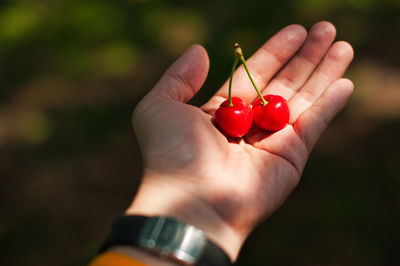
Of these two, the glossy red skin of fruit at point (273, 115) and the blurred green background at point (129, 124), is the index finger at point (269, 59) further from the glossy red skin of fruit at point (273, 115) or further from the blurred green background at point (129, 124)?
the blurred green background at point (129, 124)

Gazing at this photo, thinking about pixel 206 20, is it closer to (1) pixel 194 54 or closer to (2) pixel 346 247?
(1) pixel 194 54

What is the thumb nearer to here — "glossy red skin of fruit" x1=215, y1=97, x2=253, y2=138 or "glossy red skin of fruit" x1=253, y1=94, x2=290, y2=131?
"glossy red skin of fruit" x1=215, y1=97, x2=253, y2=138

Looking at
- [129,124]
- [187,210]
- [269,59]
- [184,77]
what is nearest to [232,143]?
[184,77]

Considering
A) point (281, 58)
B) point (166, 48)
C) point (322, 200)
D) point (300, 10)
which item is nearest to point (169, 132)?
point (281, 58)

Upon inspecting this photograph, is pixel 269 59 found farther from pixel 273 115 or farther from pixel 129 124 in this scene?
pixel 129 124

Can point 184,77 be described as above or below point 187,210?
above

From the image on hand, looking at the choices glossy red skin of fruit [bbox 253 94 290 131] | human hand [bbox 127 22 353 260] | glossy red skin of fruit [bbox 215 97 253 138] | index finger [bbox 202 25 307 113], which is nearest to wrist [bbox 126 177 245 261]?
human hand [bbox 127 22 353 260]
